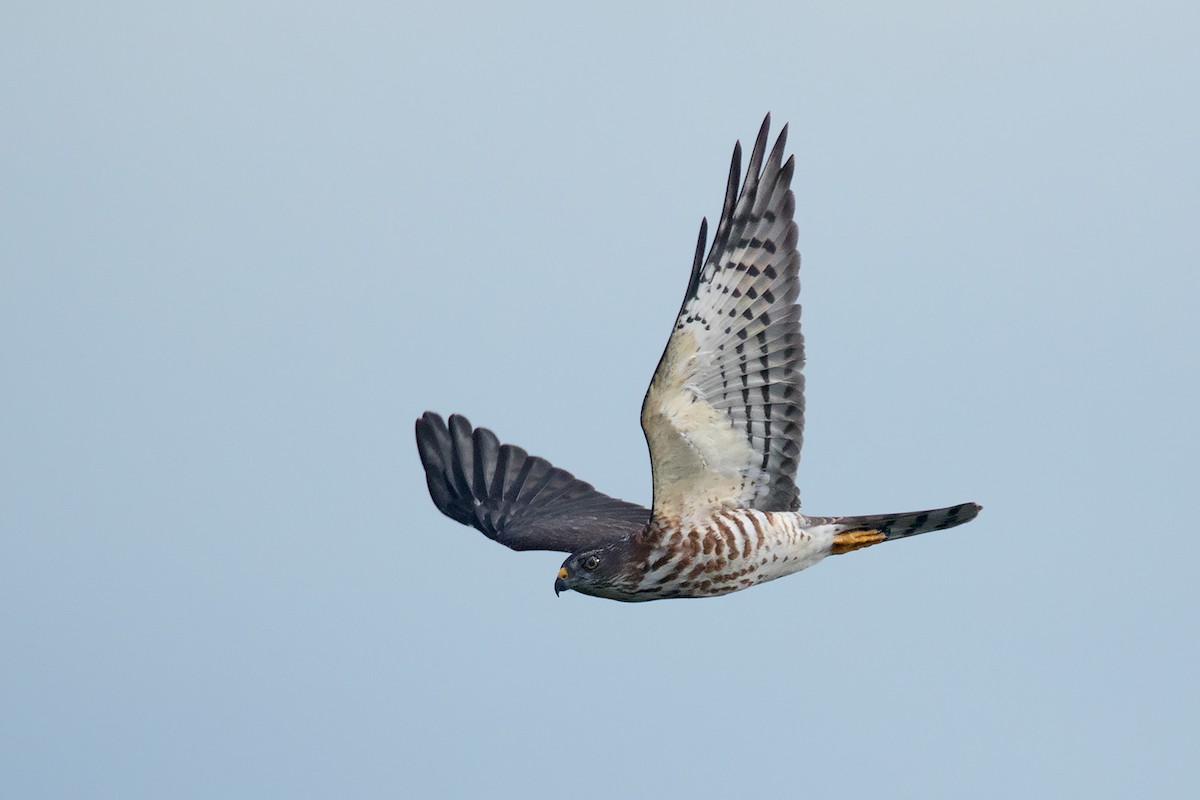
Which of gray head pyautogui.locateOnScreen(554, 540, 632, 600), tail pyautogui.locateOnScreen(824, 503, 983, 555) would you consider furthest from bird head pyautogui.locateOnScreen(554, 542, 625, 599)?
tail pyautogui.locateOnScreen(824, 503, 983, 555)

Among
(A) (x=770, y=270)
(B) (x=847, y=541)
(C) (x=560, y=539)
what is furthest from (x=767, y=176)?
(C) (x=560, y=539)

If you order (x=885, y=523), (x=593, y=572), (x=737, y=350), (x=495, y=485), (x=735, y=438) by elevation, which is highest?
(x=737, y=350)

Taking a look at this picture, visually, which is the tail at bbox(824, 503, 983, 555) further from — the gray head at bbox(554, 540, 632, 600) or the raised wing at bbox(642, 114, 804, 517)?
the gray head at bbox(554, 540, 632, 600)

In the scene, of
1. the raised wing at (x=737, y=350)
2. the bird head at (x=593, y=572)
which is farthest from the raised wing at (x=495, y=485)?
the raised wing at (x=737, y=350)

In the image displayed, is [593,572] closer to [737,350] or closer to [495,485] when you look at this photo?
[737,350]

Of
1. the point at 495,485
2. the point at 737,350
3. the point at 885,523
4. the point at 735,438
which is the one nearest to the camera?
the point at 737,350

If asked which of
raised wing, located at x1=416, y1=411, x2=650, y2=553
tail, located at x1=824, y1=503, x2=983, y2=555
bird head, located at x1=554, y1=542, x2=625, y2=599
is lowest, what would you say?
bird head, located at x1=554, y1=542, x2=625, y2=599

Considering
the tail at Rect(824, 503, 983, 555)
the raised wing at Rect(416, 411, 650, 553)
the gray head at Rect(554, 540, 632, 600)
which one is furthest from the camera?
the raised wing at Rect(416, 411, 650, 553)

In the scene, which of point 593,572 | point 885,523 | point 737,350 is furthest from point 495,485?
point 737,350
